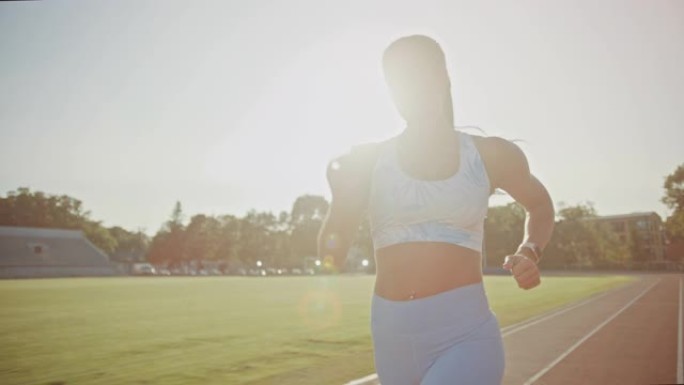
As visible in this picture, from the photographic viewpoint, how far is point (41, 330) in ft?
51.4

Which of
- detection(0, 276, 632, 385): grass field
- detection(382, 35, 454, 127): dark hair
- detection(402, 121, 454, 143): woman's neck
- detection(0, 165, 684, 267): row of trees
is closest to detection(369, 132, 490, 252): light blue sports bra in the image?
detection(402, 121, 454, 143): woman's neck

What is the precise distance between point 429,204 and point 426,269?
0.21 metres

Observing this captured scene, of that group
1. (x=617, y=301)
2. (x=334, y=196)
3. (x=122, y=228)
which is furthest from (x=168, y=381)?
(x=122, y=228)

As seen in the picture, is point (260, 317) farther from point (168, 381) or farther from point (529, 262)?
point (529, 262)

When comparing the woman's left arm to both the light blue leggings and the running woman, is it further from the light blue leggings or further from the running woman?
the light blue leggings

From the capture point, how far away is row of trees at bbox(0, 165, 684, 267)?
9538 cm

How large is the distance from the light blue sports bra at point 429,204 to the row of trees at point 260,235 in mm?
61586

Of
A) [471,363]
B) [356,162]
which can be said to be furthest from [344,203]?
[471,363]

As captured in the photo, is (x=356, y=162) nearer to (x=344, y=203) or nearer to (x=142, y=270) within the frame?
Answer: (x=344, y=203)

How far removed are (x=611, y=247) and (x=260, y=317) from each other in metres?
103

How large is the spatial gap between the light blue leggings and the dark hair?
747 millimetres

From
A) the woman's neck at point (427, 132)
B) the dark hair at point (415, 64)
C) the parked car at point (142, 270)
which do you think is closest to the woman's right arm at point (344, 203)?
the woman's neck at point (427, 132)

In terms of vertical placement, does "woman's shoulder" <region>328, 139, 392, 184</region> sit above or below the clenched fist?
above

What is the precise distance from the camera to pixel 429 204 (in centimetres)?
188
